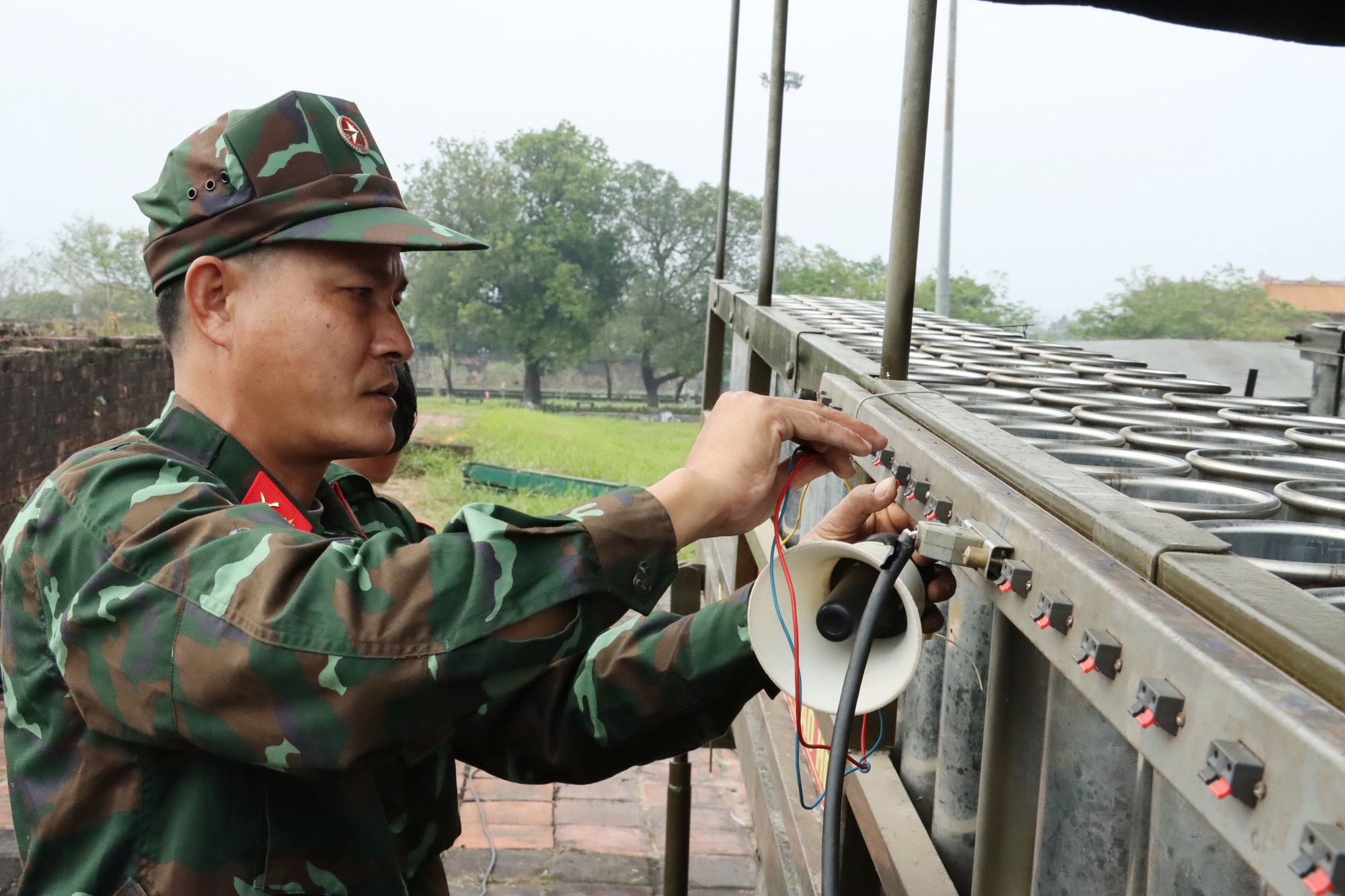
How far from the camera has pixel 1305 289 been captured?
Answer: 1843 inches

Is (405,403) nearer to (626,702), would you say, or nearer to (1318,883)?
(626,702)

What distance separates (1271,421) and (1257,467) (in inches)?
25.0

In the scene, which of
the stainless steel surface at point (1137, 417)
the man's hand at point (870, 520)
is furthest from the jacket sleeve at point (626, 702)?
the stainless steel surface at point (1137, 417)

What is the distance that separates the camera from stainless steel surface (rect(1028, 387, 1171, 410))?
237 centimetres

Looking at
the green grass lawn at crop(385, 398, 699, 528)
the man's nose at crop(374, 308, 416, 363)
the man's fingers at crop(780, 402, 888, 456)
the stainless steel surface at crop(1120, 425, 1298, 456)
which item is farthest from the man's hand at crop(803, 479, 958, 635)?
the green grass lawn at crop(385, 398, 699, 528)

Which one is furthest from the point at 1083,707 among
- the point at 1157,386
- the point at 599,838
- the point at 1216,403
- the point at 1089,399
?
the point at 599,838

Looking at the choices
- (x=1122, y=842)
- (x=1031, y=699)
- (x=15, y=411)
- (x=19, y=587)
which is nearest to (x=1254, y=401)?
(x=1031, y=699)

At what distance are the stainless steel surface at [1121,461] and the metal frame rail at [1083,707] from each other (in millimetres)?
107

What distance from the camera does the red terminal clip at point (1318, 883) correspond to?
620 mm

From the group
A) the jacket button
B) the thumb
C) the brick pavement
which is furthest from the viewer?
the brick pavement

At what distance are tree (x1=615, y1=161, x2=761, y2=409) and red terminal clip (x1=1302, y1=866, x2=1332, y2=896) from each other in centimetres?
4167

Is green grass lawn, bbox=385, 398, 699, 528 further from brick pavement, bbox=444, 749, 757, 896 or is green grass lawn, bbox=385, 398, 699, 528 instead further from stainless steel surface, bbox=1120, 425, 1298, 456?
stainless steel surface, bbox=1120, 425, 1298, 456

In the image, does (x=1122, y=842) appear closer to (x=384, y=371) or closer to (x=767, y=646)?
(x=767, y=646)

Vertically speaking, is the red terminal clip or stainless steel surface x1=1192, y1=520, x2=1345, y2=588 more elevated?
stainless steel surface x1=1192, y1=520, x2=1345, y2=588
